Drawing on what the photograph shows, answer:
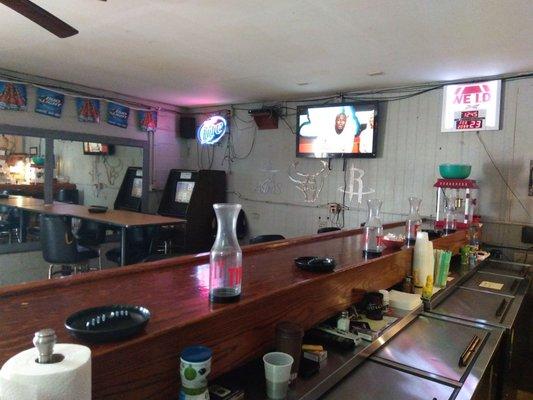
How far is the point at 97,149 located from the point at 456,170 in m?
5.14

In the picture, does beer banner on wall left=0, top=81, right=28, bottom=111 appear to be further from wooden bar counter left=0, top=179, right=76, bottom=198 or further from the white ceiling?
wooden bar counter left=0, top=179, right=76, bottom=198

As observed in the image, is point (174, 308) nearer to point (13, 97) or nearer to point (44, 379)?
point (44, 379)

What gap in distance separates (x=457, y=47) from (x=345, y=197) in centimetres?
231

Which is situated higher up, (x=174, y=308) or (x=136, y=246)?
(x=174, y=308)

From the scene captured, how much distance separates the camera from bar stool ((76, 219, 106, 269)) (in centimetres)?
482

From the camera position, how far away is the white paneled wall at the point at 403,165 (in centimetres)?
387

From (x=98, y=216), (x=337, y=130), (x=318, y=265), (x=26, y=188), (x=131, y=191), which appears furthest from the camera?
→ (x=131, y=191)

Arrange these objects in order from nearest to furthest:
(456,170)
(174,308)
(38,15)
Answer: (174,308), (38,15), (456,170)

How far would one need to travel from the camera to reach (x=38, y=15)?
1905 millimetres

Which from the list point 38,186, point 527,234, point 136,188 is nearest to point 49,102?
point 38,186

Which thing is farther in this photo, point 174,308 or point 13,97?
point 13,97

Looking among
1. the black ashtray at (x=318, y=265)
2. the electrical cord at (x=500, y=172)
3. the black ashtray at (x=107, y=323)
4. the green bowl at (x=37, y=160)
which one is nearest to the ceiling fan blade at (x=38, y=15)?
the black ashtray at (x=107, y=323)

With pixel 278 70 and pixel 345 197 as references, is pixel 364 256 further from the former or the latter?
pixel 345 197

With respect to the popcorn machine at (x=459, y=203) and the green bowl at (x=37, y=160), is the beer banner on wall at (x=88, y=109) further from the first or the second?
the popcorn machine at (x=459, y=203)
